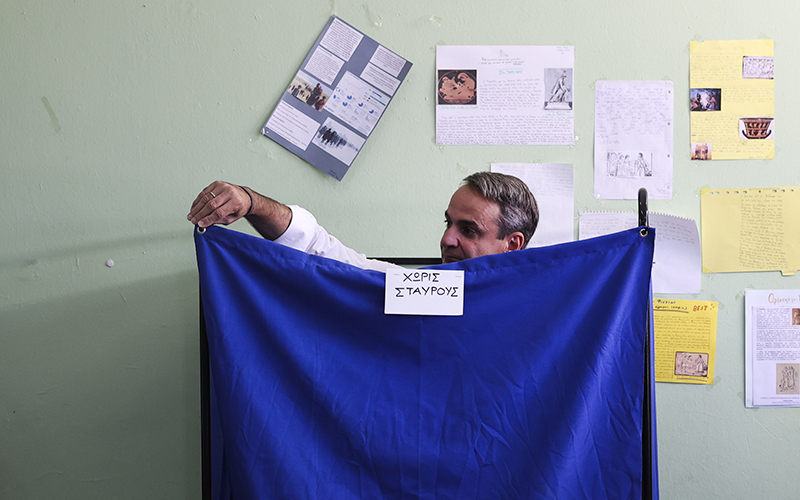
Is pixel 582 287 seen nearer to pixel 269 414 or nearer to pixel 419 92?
pixel 269 414

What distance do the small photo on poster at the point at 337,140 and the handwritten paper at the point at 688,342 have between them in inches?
35.5

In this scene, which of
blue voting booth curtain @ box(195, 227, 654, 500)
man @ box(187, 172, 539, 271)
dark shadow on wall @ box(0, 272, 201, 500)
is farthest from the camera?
dark shadow on wall @ box(0, 272, 201, 500)

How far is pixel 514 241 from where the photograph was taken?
1.29m

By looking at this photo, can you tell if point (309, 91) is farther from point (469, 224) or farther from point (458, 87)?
point (469, 224)

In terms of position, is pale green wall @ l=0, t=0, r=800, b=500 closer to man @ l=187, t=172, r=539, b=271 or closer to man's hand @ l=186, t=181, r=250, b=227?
man @ l=187, t=172, r=539, b=271

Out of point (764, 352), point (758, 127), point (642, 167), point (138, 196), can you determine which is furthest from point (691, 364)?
point (138, 196)

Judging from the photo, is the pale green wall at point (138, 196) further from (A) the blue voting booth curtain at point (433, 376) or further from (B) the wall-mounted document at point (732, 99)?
(A) the blue voting booth curtain at point (433, 376)

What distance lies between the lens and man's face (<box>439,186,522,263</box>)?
1.24 m

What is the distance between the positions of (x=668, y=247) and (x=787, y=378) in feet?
1.56

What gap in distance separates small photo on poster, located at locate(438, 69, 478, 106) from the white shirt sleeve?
487 mm

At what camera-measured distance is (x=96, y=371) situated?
58.1 inches

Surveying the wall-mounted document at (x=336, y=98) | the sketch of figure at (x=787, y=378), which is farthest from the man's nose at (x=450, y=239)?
the sketch of figure at (x=787, y=378)

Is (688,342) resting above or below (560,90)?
below

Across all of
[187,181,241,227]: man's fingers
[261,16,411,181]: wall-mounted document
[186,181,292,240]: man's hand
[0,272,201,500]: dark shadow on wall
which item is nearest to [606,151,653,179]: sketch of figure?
[261,16,411,181]: wall-mounted document
